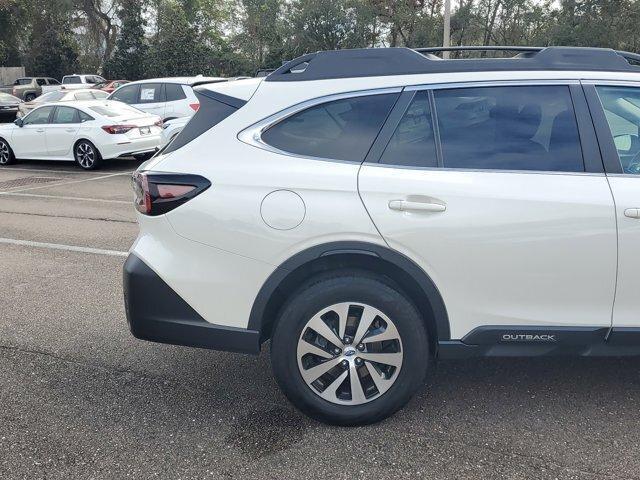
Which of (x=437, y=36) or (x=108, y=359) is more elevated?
(x=437, y=36)

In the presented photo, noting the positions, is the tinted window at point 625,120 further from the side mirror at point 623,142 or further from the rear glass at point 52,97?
the rear glass at point 52,97

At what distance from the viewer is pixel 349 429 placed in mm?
2994

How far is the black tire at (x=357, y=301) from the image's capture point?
2.84m

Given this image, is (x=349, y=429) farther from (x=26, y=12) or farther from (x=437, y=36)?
(x=26, y=12)

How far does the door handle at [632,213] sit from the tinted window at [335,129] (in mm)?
1214

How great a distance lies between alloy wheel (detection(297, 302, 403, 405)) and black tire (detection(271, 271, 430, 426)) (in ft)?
0.09

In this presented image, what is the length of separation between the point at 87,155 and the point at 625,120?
1178cm

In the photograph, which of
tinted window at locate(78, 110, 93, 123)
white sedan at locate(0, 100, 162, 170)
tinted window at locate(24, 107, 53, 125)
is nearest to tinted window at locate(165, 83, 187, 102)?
white sedan at locate(0, 100, 162, 170)

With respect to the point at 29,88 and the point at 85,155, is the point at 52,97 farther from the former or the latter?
the point at 29,88

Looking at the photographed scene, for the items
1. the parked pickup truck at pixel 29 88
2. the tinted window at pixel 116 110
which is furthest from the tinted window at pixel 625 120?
the parked pickup truck at pixel 29 88

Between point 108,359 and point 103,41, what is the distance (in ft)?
146

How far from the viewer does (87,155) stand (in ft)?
41.7

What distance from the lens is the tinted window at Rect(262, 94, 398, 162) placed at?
293 cm

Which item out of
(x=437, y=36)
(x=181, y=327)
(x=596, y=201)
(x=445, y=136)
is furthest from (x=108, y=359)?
(x=437, y=36)
